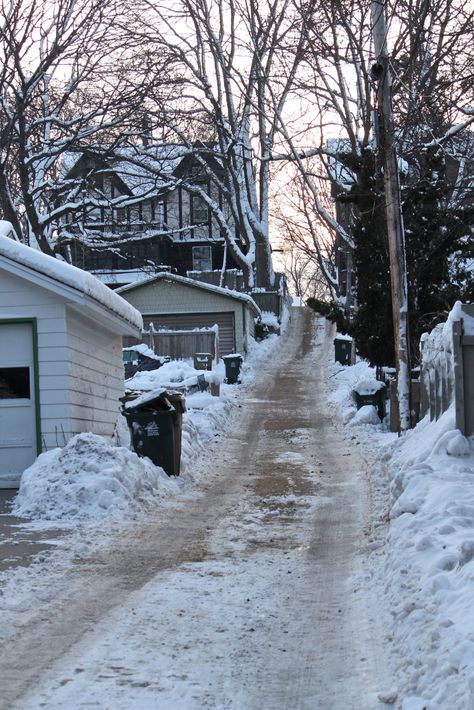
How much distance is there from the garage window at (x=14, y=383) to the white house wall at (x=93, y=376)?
627 millimetres

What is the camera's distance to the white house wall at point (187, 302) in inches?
1539

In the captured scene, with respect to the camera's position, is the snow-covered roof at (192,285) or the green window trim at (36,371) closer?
the green window trim at (36,371)

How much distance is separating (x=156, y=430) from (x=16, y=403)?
1.99 meters

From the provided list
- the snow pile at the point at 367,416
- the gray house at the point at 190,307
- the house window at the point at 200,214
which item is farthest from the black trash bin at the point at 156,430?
the house window at the point at 200,214

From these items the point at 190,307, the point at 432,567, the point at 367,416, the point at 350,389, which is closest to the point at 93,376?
the point at 367,416

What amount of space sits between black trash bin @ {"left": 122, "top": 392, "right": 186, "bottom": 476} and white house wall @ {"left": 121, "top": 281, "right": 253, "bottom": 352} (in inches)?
1046

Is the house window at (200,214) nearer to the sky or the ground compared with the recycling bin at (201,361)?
nearer to the sky

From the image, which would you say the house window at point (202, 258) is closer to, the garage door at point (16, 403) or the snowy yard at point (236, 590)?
the snowy yard at point (236, 590)

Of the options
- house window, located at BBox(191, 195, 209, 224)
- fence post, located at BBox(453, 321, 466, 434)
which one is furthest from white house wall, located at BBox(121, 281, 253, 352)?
fence post, located at BBox(453, 321, 466, 434)

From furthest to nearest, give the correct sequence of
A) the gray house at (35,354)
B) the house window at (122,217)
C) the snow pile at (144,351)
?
the snow pile at (144,351) < the house window at (122,217) < the gray house at (35,354)

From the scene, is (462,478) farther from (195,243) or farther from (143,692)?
(195,243)

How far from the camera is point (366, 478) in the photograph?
42.0ft

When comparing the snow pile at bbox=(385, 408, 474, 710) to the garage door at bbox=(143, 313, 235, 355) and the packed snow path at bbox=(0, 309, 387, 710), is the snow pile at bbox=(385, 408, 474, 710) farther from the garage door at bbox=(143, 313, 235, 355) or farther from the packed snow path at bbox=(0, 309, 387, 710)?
the garage door at bbox=(143, 313, 235, 355)

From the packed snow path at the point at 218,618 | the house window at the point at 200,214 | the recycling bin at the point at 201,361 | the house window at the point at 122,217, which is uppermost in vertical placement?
the house window at the point at 200,214
